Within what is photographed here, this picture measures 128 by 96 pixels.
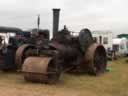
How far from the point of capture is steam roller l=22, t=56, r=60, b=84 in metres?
9.24

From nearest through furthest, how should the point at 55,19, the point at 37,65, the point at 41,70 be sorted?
1. the point at 41,70
2. the point at 37,65
3. the point at 55,19

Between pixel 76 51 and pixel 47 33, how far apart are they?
1.56 meters

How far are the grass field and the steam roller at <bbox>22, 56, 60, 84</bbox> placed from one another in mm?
228

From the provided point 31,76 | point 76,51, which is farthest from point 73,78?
point 31,76

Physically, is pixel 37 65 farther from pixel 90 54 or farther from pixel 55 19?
pixel 90 54

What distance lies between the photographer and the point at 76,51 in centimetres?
1190

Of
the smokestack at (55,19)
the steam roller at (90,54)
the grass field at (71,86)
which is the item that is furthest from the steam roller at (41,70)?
the steam roller at (90,54)

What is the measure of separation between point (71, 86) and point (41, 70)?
100 centimetres

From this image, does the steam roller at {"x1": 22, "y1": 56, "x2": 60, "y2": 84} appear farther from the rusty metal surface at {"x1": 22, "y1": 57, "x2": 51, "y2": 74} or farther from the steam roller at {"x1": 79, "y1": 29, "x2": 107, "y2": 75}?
the steam roller at {"x1": 79, "y1": 29, "x2": 107, "y2": 75}

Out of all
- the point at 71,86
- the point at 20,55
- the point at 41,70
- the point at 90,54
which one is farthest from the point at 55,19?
the point at 71,86

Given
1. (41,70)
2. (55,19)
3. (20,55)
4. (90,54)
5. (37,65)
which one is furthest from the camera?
(90,54)

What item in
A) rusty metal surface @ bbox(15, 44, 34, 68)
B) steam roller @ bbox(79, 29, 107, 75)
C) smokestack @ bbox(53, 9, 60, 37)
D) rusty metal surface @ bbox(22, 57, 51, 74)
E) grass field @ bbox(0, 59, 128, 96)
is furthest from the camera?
steam roller @ bbox(79, 29, 107, 75)

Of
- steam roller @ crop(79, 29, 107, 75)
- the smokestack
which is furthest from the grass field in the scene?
the smokestack

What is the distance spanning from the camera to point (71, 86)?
9.35m
